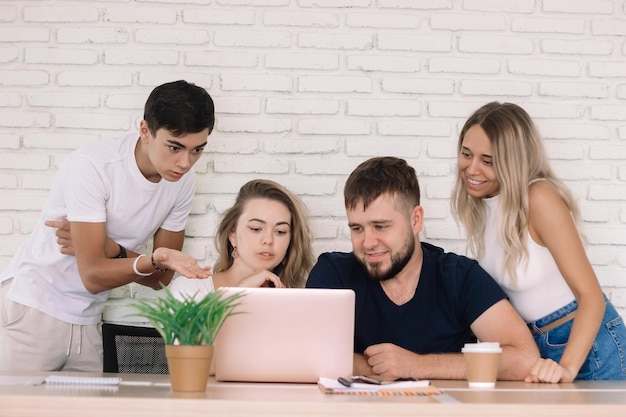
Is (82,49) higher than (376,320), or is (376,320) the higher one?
(82,49)

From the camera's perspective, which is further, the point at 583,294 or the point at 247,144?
the point at 247,144

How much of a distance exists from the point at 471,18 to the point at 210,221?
1.37 meters

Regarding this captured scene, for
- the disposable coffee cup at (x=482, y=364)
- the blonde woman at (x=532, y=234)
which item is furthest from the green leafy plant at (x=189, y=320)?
the blonde woman at (x=532, y=234)

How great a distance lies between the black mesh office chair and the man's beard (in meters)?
0.83

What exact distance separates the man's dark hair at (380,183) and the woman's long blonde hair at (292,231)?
0.38 metres

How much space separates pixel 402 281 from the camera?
2.64 metres

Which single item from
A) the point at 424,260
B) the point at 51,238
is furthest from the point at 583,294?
the point at 51,238

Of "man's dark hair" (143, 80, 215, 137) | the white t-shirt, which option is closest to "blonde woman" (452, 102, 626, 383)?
"man's dark hair" (143, 80, 215, 137)

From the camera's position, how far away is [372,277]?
8.48ft

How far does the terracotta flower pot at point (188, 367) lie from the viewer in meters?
1.60

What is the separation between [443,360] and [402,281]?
41 centimetres

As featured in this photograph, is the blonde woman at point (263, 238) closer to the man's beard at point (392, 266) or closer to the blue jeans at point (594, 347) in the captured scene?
the man's beard at point (392, 266)

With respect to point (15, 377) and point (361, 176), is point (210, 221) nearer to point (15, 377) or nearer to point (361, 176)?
point (361, 176)

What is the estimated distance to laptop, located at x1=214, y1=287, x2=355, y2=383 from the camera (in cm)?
188
